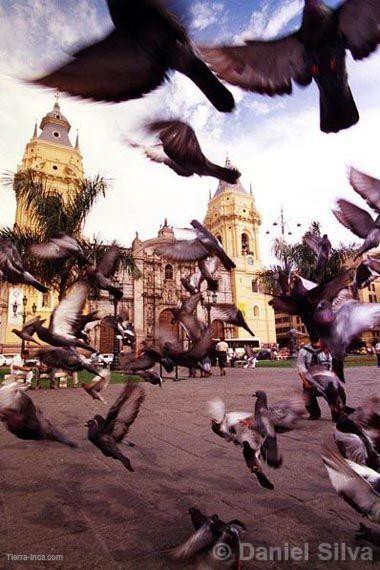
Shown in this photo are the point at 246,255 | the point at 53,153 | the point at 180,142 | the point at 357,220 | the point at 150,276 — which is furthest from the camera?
the point at 246,255

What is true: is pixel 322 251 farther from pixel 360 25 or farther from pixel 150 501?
pixel 150 501

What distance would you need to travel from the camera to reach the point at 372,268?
2189 millimetres

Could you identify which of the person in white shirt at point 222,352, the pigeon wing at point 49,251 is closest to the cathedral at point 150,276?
the person in white shirt at point 222,352

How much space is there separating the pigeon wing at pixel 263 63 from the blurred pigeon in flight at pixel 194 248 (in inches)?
43.8

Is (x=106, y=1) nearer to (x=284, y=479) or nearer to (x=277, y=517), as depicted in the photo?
(x=277, y=517)

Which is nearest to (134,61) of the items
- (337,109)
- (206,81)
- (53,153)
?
(206,81)

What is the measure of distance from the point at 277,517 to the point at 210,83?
2.58 meters

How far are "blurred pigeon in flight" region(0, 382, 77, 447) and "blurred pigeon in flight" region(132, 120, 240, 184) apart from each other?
1624 mm

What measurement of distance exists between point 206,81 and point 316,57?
19.3 inches

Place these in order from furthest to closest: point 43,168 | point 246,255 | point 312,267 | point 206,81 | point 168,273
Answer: point 246,255, point 168,273, point 43,168, point 312,267, point 206,81

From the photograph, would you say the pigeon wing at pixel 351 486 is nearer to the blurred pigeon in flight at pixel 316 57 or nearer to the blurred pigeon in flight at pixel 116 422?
the blurred pigeon in flight at pixel 116 422

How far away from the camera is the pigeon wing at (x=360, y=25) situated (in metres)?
1.37

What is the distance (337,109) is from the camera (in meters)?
1.58

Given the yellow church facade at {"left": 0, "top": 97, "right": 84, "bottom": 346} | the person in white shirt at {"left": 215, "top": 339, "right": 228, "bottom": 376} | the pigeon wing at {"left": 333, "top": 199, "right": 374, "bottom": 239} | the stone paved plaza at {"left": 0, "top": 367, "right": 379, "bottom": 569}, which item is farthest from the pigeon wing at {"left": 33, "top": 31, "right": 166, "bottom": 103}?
the yellow church facade at {"left": 0, "top": 97, "right": 84, "bottom": 346}
